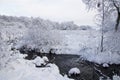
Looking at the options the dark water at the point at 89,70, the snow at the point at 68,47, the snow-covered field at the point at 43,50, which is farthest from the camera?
the snow at the point at 68,47

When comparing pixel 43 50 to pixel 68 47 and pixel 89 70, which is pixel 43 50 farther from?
pixel 89 70

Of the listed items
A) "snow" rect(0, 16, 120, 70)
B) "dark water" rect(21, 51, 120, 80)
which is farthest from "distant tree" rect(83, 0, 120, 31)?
"dark water" rect(21, 51, 120, 80)

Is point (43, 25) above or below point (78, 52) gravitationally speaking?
above

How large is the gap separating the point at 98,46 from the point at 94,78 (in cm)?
808

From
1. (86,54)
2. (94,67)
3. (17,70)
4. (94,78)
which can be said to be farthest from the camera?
(86,54)

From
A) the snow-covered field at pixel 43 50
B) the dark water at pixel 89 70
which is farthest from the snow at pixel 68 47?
the dark water at pixel 89 70

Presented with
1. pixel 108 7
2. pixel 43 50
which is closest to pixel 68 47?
pixel 43 50

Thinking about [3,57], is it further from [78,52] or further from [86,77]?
[78,52]

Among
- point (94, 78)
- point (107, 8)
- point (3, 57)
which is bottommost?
point (94, 78)

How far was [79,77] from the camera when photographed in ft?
46.1

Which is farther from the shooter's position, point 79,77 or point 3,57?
point 79,77

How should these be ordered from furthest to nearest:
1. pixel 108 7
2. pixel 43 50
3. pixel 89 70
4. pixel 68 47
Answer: pixel 68 47, pixel 43 50, pixel 108 7, pixel 89 70

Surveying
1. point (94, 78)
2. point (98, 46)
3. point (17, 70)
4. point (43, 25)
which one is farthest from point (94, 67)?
point (43, 25)

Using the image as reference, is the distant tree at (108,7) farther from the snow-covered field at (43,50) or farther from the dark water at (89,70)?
the dark water at (89,70)
